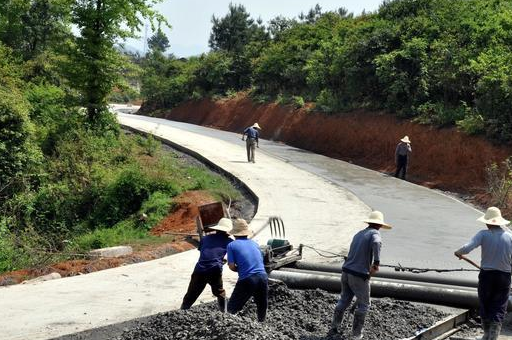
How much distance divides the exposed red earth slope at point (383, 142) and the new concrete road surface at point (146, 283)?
523cm

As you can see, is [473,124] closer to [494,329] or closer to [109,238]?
[109,238]

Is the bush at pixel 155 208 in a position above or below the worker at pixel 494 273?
below

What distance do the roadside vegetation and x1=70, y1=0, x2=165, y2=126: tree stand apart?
43 millimetres

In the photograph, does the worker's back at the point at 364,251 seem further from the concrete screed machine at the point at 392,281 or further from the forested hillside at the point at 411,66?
Answer: the forested hillside at the point at 411,66

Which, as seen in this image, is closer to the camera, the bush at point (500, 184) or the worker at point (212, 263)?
the worker at point (212, 263)

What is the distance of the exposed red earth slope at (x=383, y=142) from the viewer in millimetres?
23062

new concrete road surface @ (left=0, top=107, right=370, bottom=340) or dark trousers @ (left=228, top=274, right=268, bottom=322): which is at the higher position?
dark trousers @ (left=228, top=274, right=268, bottom=322)

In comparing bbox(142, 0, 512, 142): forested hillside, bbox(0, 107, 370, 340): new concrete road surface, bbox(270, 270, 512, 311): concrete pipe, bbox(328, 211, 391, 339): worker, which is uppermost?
bbox(142, 0, 512, 142): forested hillside

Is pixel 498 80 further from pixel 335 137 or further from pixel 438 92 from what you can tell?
pixel 335 137

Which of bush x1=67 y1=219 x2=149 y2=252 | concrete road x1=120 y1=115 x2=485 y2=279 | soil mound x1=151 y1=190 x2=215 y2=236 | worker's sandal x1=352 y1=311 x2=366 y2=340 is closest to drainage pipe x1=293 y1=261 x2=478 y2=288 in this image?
concrete road x1=120 y1=115 x2=485 y2=279

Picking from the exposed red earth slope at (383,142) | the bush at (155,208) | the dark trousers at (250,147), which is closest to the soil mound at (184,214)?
the bush at (155,208)

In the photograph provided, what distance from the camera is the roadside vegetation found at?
18338mm

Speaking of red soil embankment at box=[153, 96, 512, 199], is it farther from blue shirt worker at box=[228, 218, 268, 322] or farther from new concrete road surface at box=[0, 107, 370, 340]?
blue shirt worker at box=[228, 218, 268, 322]

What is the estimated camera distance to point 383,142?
2911 centimetres
